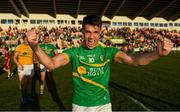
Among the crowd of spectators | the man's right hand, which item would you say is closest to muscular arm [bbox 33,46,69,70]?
the man's right hand

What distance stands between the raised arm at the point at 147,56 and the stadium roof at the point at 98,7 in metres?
46.4

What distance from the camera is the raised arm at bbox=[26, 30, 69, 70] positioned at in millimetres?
3488

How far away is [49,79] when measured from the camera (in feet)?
53.5

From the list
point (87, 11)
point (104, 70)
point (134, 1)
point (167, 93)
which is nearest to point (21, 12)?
point (87, 11)

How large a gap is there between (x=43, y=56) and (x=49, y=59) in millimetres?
135

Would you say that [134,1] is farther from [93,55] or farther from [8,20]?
[93,55]

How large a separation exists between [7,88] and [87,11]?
152 feet

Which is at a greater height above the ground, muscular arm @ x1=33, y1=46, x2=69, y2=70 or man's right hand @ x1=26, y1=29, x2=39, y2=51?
man's right hand @ x1=26, y1=29, x2=39, y2=51

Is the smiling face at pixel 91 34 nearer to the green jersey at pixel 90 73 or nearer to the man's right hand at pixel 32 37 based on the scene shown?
the green jersey at pixel 90 73

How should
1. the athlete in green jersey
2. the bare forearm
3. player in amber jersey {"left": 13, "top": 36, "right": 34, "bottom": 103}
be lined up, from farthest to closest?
1. player in amber jersey {"left": 13, "top": 36, "right": 34, "bottom": 103}
2. the athlete in green jersey
3. the bare forearm

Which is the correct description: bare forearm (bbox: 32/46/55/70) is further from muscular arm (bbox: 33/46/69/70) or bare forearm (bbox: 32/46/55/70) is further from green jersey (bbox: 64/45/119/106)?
green jersey (bbox: 64/45/119/106)

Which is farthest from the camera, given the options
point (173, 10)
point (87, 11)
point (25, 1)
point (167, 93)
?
point (173, 10)

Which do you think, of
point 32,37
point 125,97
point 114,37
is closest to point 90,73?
point 32,37

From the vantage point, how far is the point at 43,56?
3.93 meters
